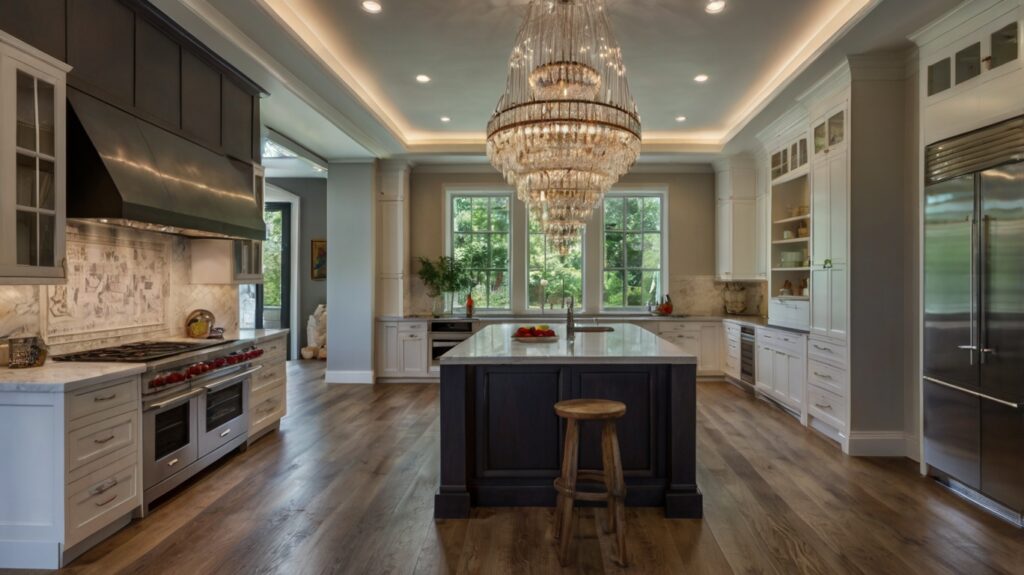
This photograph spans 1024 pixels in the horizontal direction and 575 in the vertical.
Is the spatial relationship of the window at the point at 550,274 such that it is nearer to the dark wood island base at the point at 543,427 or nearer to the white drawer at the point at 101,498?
the dark wood island base at the point at 543,427

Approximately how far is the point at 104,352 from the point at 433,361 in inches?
173

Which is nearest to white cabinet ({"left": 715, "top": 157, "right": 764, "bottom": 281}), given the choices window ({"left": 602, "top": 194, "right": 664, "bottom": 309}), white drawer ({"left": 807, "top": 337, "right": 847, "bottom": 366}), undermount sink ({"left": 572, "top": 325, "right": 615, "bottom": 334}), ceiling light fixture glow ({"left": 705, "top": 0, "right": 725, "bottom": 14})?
window ({"left": 602, "top": 194, "right": 664, "bottom": 309})

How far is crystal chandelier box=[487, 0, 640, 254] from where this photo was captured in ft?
10.8

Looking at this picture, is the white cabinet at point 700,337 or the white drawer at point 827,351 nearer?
the white drawer at point 827,351

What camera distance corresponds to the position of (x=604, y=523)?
3150 mm

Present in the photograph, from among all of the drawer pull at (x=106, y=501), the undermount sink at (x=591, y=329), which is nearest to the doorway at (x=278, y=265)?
the undermount sink at (x=591, y=329)

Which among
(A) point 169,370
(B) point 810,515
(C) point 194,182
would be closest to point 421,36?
(C) point 194,182

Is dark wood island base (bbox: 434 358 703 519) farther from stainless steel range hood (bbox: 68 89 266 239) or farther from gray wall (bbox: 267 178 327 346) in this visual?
gray wall (bbox: 267 178 327 346)

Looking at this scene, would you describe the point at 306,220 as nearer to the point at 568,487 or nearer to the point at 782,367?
the point at 782,367

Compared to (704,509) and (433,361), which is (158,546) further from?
(433,361)

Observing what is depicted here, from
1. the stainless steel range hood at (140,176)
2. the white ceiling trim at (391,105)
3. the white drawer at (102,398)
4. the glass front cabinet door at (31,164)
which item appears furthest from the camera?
the white ceiling trim at (391,105)

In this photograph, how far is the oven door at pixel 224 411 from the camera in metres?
3.82

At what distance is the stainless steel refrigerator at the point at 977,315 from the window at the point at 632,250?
448 cm

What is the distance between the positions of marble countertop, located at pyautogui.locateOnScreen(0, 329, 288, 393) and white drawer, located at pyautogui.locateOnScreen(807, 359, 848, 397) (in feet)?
16.4
